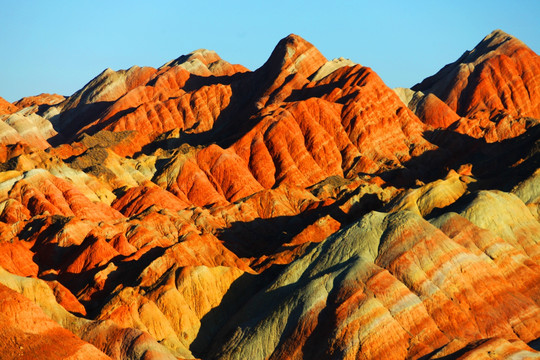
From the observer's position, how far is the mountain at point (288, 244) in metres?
69.4

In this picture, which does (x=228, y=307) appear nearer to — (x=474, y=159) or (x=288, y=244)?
(x=288, y=244)

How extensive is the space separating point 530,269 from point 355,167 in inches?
3381

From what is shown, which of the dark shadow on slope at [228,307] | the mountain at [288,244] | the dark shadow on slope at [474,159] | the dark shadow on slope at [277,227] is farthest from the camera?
the dark shadow on slope at [474,159]

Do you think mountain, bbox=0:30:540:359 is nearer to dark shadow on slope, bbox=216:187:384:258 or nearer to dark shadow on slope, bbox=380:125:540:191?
dark shadow on slope, bbox=216:187:384:258

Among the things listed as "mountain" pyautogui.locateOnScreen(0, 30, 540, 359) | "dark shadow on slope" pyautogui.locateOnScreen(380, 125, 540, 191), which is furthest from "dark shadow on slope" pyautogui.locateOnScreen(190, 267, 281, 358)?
"dark shadow on slope" pyautogui.locateOnScreen(380, 125, 540, 191)

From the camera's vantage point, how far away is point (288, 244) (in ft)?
367

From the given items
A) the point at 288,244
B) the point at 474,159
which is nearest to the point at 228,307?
the point at 288,244

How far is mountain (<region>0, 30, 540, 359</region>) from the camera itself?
228 feet

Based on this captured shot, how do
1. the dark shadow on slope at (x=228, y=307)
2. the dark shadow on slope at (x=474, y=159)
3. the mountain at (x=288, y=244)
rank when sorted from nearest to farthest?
the mountain at (x=288, y=244), the dark shadow on slope at (x=228, y=307), the dark shadow on slope at (x=474, y=159)

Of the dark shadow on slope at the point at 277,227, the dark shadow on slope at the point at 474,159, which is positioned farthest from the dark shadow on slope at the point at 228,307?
the dark shadow on slope at the point at 474,159

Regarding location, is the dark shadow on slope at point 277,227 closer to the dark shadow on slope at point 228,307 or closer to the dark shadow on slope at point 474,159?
the dark shadow on slope at point 474,159

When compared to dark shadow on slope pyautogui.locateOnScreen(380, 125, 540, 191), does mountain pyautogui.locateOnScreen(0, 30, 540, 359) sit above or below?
above

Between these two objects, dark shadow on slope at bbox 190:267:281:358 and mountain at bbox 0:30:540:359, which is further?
dark shadow on slope at bbox 190:267:281:358

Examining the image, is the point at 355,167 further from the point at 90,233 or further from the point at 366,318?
the point at 366,318
